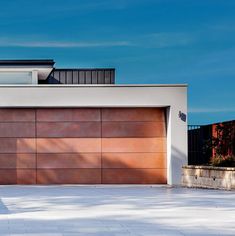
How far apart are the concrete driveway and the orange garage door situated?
18.4 ft

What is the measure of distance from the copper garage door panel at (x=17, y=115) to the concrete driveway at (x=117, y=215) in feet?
19.6

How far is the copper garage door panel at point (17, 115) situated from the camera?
903 inches

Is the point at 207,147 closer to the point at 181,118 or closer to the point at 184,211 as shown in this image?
the point at 181,118

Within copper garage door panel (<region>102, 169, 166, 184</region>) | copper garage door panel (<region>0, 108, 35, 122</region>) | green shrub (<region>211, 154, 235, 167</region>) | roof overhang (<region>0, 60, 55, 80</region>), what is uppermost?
roof overhang (<region>0, 60, 55, 80</region>)

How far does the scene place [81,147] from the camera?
75.4 ft

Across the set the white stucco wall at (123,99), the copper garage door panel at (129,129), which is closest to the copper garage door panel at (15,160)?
the white stucco wall at (123,99)

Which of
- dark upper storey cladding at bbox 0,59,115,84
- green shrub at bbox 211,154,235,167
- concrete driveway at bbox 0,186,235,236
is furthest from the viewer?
dark upper storey cladding at bbox 0,59,115,84

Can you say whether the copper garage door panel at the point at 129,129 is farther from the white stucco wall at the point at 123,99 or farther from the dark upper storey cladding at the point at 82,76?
the dark upper storey cladding at the point at 82,76

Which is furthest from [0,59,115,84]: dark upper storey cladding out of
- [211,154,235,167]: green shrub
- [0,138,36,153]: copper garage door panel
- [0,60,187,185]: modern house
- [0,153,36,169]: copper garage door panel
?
[211,154,235,167]: green shrub

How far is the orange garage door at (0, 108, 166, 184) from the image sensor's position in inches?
901

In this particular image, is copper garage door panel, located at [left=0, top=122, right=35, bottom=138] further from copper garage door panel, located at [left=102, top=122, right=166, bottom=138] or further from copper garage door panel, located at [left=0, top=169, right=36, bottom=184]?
copper garage door panel, located at [left=102, top=122, right=166, bottom=138]

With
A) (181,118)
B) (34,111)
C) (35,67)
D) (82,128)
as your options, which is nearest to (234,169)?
(181,118)

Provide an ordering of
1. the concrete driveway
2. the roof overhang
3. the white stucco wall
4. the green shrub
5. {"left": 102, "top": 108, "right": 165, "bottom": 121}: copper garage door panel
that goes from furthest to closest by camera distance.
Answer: the roof overhang → {"left": 102, "top": 108, "right": 165, "bottom": 121}: copper garage door panel → the white stucco wall → the green shrub → the concrete driveway

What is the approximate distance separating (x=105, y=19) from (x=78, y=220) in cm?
1395
